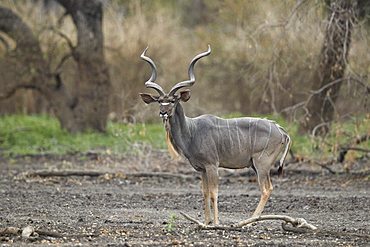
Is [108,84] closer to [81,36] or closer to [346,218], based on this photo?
[81,36]

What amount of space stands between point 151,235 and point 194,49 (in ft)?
57.8

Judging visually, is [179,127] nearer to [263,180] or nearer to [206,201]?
[206,201]

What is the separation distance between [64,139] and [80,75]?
2.05 m

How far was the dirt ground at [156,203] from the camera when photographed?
6.57 m

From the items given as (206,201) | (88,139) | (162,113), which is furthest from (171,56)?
(162,113)

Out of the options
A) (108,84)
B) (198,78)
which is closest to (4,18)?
(108,84)

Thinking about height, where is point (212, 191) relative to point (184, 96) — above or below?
below

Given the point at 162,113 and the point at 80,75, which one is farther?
the point at 80,75

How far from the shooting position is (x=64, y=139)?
55.3 ft

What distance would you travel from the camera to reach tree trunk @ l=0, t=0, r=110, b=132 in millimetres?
17391

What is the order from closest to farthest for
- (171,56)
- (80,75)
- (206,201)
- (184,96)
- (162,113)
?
(162,113) < (184,96) < (206,201) < (80,75) < (171,56)

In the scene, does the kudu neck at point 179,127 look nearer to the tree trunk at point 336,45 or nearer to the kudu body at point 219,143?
the kudu body at point 219,143

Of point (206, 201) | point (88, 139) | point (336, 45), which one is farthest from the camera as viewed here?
point (88, 139)

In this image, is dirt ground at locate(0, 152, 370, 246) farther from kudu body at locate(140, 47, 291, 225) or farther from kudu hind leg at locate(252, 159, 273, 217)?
kudu body at locate(140, 47, 291, 225)
